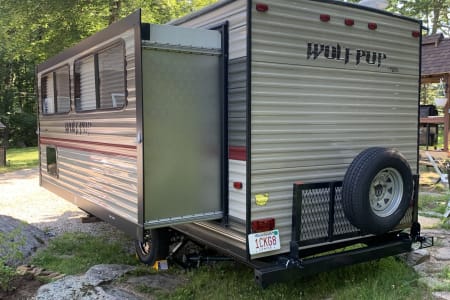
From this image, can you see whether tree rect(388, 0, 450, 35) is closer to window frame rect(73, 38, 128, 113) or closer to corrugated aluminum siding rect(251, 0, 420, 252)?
corrugated aluminum siding rect(251, 0, 420, 252)

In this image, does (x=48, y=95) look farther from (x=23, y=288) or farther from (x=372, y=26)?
(x=372, y=26)

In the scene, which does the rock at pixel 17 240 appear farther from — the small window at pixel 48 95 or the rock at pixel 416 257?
the rock at pixel 416 257

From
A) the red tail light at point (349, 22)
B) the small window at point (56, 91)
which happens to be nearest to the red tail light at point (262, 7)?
the red tail light at point (349, 22)

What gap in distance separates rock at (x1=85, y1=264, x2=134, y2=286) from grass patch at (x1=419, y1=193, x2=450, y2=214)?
5.27 metres

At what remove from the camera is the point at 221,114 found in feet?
12.8

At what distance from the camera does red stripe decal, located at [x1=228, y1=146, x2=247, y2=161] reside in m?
3.67

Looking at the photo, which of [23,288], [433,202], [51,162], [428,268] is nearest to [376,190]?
[428,268]

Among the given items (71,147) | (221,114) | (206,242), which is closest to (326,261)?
(206,242)

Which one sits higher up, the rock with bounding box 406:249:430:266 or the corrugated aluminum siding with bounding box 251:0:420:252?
the corrugated aluminum siding with bounding box 251:0:420:252

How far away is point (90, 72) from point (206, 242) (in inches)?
86.9

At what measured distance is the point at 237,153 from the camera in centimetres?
377

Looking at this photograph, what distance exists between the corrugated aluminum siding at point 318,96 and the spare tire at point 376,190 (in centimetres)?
30

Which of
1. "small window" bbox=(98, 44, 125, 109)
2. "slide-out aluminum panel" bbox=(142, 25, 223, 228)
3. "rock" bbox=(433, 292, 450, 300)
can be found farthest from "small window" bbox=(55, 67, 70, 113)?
"rock" bbox=(433, 292, 450, 300)

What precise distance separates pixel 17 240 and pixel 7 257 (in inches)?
29.3
